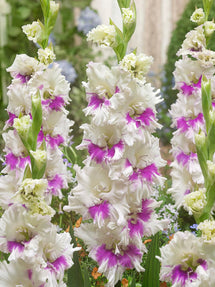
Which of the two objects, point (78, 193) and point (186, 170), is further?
point (186, 170)

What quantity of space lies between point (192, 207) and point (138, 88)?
0.40 metres

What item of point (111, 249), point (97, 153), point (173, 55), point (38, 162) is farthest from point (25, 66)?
point (173, 55)

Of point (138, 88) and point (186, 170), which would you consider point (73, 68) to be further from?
point (138, 88)

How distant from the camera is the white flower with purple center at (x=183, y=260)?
1.24 metres

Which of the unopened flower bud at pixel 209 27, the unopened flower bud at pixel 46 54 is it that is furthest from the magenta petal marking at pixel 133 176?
the unopened flower bud at pixel 209 27

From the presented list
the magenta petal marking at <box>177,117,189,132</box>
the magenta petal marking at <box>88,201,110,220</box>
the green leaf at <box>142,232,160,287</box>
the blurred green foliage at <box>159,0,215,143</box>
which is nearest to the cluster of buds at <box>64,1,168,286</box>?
the magenta petal marking at <box>88,201,110,220</box>

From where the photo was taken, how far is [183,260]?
4.13 ft

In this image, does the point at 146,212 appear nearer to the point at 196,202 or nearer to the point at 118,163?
the point at 118,163

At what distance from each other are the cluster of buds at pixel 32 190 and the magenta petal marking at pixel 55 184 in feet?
0.11

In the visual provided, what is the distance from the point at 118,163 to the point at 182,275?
1.12ft

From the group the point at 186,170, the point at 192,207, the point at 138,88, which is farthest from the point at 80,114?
the point at 192,207

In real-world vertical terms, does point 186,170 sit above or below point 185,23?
below

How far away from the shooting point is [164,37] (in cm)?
485

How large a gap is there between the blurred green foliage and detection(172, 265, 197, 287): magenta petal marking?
253 centimetres
